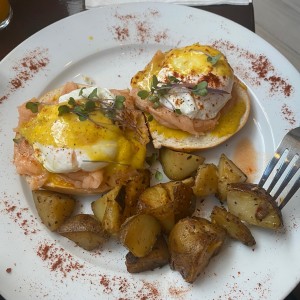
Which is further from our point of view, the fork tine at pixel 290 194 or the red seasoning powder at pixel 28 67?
the red seasoning powder at pixel 28 67

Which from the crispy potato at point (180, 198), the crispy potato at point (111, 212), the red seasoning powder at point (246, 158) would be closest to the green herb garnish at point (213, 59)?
the red seasoning powder at point (246, 158)

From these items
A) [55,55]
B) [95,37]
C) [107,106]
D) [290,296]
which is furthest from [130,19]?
[290,296]

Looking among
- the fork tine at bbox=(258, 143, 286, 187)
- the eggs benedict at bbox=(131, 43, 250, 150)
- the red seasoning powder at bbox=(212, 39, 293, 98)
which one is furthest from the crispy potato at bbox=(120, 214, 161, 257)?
the red seasoning powder at bbox=(212, 39, 293, 98)

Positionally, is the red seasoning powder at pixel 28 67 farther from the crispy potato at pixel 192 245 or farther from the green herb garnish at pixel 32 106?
the crispy potato at pixel 192 245

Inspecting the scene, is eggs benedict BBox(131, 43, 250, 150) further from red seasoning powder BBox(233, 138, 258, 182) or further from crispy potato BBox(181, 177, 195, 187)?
crispy potato BBox(181, 177, 195, 187)

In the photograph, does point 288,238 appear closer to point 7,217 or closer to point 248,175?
point 248,175

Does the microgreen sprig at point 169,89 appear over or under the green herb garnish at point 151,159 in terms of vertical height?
over
